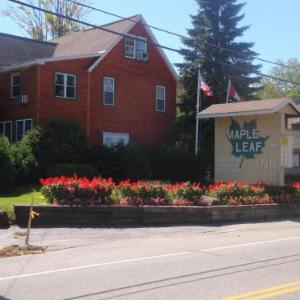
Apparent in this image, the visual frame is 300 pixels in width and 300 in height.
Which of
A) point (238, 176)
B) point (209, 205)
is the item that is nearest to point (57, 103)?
point (238, 176)

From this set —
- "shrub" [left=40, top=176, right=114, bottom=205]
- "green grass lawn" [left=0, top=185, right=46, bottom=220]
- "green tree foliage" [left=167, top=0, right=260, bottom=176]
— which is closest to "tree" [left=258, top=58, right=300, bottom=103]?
"green tree foliage" [left=167, top=0, right=260, bottom=176]

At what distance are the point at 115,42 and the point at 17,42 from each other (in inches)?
275

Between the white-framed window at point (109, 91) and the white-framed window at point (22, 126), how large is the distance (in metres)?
4.89

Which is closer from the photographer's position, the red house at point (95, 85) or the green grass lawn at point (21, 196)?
the green grass lawn at point (21, 196)

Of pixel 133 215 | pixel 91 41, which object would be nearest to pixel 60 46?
pixel 91 41

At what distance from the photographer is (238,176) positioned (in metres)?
25.1

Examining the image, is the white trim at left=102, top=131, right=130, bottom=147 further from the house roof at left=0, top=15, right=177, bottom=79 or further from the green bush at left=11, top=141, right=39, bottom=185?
the green bush at left=11, top=141, right=39, bottom=185

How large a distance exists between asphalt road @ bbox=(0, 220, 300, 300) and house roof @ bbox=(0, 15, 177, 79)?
2005 centimetres

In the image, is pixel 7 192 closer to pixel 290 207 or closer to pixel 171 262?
pixel 290 207

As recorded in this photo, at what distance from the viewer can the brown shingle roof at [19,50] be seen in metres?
34.9

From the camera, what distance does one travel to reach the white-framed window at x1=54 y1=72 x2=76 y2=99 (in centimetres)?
3192

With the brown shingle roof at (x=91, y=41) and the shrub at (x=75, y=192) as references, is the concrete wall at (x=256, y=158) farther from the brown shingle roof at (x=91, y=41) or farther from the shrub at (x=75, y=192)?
the brown shingle roof at (x=91, y=41)

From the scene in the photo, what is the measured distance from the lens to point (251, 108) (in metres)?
24.1

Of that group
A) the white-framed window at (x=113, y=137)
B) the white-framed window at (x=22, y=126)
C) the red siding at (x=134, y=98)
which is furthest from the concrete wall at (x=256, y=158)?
the white-framed window at (x=22, y=126)
